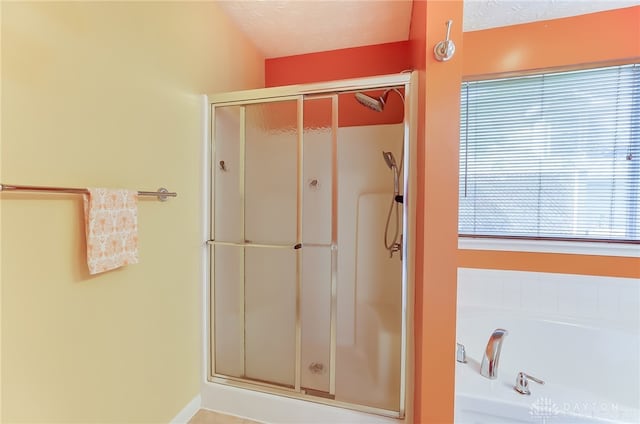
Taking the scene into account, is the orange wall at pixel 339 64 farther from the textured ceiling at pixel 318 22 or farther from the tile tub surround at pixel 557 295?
the tile tub surround at pixel 557 295

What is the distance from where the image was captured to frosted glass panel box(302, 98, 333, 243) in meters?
1.59

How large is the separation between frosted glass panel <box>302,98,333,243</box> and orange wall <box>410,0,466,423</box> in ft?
1.90

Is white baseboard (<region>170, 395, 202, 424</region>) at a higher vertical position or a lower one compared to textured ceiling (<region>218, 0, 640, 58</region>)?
lower

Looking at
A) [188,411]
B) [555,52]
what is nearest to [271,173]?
[188,411]

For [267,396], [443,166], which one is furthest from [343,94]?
[267,396]

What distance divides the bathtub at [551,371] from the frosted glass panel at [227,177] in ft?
4.91

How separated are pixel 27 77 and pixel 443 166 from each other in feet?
4.89

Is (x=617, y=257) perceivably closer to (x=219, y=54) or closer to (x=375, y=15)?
(x=375, y=15)

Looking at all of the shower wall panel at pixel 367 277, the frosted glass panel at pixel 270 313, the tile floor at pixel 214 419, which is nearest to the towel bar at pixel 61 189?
the frosted glass panel at pixel 270 313

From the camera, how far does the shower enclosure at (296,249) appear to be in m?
1.58

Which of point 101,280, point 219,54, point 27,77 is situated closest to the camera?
point 27,77

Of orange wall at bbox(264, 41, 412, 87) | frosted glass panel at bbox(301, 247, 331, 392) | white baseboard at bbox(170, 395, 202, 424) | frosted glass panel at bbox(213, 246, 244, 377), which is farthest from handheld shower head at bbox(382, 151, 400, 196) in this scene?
white baseboard at bbox(170, 395, 202, 424)

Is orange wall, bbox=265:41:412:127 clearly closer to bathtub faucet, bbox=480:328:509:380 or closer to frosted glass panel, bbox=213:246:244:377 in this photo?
frosted glass panel, bbox=213:246:244:377

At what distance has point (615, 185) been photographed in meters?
1.77
